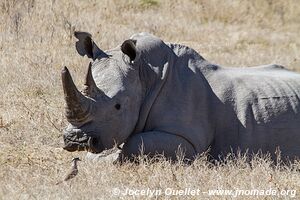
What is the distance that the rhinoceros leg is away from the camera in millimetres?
7023

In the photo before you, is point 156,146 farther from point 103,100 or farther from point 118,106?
point 103,100

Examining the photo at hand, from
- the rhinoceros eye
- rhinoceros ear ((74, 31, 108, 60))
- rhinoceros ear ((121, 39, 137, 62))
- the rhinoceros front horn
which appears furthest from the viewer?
rhinoceros ear ((74, 31, 108, 60))

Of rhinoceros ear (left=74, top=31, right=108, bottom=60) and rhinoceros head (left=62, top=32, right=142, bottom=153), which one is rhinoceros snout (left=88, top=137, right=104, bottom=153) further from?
rhinoceros ear (left=74, top=31, right=108, bottom=60)

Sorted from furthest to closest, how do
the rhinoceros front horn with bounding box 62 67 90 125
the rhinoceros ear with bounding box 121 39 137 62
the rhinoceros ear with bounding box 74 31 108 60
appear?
1. the rhinoceros ear with bounding box 74 31 108 60
2. the rhinoceros ear with bounding box 121 39 137 62
3. the rhinoceros front horn with bounding box 62 67 90 125

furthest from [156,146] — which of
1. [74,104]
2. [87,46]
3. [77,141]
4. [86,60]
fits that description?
[86,60]

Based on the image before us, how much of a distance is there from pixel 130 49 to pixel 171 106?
2.16ft

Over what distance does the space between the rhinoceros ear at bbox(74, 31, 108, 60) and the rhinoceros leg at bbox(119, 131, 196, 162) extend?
0.89m

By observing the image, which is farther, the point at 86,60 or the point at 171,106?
the point at 86,60

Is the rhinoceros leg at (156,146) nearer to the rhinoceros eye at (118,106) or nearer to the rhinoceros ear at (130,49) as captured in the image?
the rhinoceros eye at (118,106)

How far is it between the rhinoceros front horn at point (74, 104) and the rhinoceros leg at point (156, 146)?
1.78 feet

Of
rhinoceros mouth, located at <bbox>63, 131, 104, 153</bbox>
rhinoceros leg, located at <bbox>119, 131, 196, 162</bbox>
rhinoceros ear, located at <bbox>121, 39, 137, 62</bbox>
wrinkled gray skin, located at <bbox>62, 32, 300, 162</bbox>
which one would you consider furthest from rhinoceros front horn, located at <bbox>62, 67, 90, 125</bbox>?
rhinoceros ear, located at <bbox>121, 39, 137, 62</bbox>

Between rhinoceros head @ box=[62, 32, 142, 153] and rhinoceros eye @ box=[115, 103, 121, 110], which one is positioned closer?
rhinoceros head @ box=[62, 32, 142, 153]

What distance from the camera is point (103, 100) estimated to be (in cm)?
700

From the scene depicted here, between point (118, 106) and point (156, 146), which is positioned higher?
point (118, 106)
